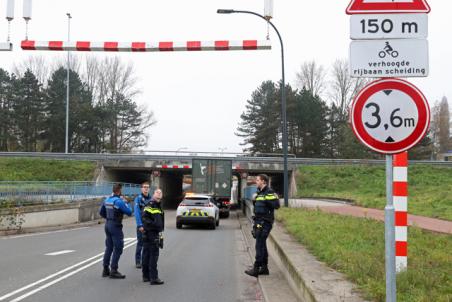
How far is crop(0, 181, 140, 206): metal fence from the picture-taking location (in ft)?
65.5

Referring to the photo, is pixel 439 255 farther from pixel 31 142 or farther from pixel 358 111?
pixel 31 142

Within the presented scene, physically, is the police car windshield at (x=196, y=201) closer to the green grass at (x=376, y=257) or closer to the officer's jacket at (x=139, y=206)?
the green grass at (x=376, y=257)

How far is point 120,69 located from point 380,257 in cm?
7598

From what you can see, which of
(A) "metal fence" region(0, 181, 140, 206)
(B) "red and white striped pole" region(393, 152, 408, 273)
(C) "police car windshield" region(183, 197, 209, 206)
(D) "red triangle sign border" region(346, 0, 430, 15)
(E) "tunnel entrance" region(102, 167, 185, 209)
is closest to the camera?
(D) "red triangle sign border" region(346, 0, 430, 15)

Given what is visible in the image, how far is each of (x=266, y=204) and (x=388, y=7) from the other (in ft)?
18.0

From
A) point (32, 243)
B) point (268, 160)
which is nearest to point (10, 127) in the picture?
point (268, 160)

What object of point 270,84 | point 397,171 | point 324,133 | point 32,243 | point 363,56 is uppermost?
point 270,84

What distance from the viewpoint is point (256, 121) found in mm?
79688

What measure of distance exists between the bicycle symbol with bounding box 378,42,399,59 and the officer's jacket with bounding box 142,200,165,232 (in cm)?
602

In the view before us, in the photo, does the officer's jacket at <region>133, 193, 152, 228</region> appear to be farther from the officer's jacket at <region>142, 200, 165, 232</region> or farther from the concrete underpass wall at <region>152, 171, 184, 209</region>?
the concrete underpass wall at <region>152, 171, 184, 209</region>

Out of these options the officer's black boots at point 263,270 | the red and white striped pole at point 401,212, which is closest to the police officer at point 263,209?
the officer's black boots at point 263,270

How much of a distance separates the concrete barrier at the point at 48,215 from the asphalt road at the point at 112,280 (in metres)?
2.82

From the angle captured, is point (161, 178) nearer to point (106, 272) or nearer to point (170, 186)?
point (170, 186)

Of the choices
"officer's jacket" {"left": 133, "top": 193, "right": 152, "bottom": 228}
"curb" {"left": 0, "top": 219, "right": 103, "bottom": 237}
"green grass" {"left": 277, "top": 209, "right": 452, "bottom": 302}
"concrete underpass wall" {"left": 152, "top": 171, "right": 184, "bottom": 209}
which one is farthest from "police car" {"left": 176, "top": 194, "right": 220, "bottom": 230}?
"concrete underpass wall" {"left": 152, "top": 171, "right": 184, "bottom": 209}
